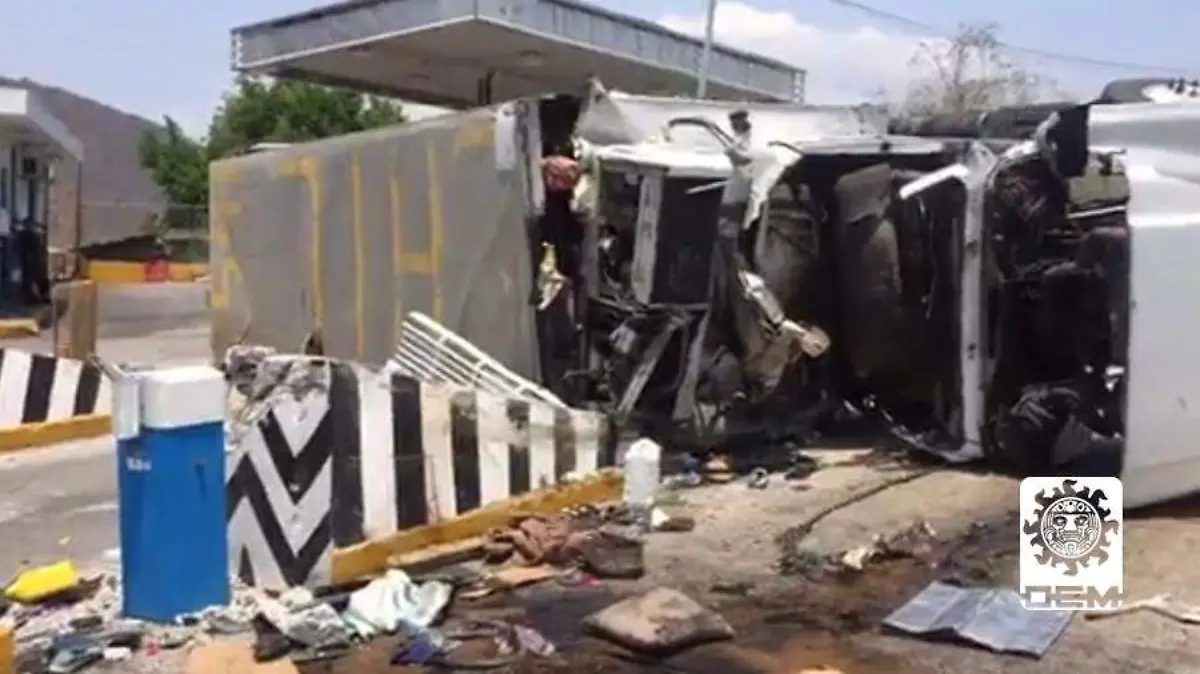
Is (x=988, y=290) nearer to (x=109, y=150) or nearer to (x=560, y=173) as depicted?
(x=560, y=173)

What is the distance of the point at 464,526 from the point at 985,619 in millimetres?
2137

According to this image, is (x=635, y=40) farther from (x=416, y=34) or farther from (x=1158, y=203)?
(x=1158, y=203)

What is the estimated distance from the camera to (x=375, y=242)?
1022cm

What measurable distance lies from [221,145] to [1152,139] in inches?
1513

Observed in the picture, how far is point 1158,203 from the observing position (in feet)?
23.2

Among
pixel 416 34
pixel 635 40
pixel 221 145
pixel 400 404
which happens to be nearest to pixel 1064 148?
pixel 400 404

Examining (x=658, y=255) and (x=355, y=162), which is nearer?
(x=658, y=255)

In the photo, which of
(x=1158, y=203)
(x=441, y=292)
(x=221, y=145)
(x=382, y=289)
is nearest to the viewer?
(x=1158, y=203)

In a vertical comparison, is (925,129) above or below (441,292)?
above

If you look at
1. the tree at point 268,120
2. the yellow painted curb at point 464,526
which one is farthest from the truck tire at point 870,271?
the tree at point 268,120

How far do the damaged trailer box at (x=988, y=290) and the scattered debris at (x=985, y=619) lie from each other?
5.49 feet

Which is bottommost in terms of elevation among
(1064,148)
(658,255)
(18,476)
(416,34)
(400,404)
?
(18,476)

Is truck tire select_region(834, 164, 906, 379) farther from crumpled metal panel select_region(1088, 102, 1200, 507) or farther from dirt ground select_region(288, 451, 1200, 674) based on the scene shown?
crumpled metal panel select_region(1088, 102, 1200, 507)

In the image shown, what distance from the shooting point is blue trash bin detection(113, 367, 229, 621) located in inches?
202
